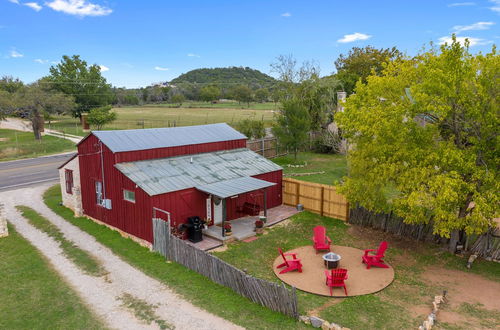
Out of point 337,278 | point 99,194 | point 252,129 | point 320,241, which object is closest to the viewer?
point 337,278

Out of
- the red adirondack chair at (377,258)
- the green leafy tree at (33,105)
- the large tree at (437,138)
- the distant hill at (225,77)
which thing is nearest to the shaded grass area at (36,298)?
the red adirondack chair at (377,258)

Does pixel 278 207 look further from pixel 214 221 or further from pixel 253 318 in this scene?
pixel 253 318

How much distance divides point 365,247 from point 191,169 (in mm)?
9797

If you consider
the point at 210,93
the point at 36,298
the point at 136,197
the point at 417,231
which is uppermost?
the point at 210,93

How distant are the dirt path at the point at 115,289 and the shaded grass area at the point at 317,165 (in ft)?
55.2

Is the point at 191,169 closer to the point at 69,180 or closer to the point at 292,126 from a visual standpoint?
the point at 69,180

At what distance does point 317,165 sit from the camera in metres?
35.8

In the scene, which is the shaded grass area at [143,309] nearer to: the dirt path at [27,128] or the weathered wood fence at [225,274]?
the weathered wood fence at [225,274]

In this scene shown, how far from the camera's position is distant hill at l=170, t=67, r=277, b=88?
131 meters

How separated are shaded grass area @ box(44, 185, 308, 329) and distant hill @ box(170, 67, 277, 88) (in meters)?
113

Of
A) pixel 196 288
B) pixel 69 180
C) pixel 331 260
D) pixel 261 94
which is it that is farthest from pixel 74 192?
pixel 261 94

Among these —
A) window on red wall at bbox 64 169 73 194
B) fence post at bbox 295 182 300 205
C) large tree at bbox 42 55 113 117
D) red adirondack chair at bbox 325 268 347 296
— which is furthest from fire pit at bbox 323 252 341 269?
large tree at bbox 42 55 113 117

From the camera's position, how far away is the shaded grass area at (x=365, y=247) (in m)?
11.8

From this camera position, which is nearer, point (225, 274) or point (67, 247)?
point (225, 274)
